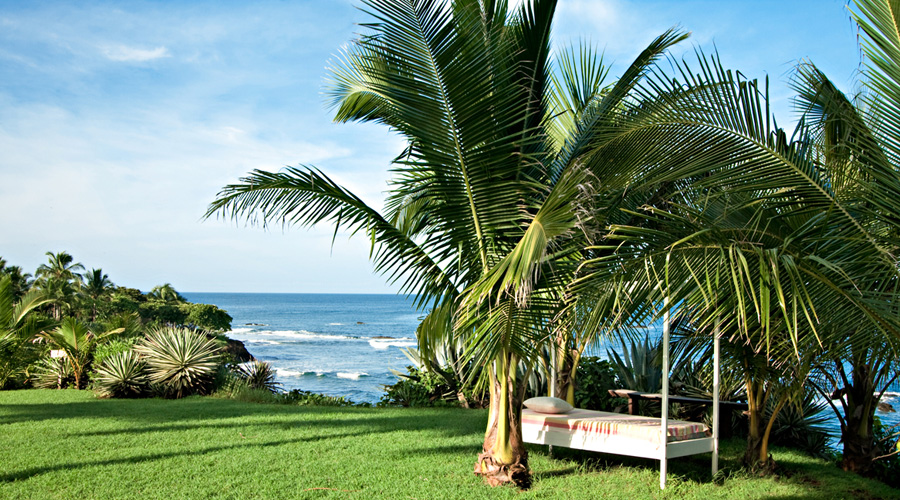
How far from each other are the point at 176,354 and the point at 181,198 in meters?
3.27

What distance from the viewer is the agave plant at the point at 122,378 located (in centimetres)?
1165

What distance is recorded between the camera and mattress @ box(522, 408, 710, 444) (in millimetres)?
5969

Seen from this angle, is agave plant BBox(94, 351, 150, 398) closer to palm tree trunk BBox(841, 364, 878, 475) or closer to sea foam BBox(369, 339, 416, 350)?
palm tree trunk BBox(841, 364, 878, 475)

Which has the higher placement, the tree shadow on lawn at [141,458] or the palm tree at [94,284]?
the palm tree at [94,284]

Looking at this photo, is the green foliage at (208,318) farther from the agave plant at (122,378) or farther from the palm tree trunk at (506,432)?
the palm tree trunk at (506,432)

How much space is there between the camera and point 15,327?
34.8ft

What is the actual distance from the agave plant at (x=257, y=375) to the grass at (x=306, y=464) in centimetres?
351

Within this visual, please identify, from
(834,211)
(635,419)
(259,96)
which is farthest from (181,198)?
(834,211)

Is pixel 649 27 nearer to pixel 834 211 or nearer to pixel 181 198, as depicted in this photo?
pixel 834 211

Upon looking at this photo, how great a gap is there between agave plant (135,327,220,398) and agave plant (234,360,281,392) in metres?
0.81

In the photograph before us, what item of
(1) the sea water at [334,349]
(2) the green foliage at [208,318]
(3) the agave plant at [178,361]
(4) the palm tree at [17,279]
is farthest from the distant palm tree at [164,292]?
(3) the agave plant at [178,361]

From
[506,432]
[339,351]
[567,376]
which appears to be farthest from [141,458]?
[339,351]

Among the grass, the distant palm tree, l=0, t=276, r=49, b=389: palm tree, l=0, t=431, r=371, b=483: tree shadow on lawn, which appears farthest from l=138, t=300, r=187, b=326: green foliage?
l=0, t=431, r=371, b=483: tree shadow on lawn

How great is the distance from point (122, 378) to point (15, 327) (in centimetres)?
207
